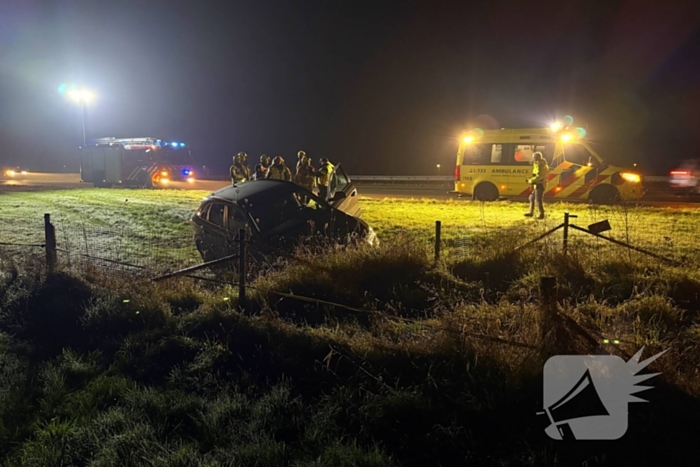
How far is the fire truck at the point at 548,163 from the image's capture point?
576 inches

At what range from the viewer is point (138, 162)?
26.9m

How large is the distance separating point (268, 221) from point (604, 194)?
11303 millimetres

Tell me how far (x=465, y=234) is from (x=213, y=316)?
5738mm

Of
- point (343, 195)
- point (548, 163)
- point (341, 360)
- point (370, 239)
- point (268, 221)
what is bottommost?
point (341, 360)

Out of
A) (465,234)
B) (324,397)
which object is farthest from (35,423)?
(465,234)

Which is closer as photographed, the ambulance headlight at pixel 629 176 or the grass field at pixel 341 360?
the grass field at pixel 341 360

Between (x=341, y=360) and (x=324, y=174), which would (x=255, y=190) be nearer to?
(x=324, y=174)

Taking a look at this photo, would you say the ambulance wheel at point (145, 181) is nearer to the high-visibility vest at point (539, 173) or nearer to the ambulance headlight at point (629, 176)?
the high-visibility vest at point (539, 173)

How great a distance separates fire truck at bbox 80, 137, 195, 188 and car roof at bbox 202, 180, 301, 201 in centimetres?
2023

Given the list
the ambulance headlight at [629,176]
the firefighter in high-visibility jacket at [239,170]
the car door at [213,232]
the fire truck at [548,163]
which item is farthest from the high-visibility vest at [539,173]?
the car door at [213,232]

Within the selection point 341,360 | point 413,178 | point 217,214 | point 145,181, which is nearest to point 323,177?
point 217,214

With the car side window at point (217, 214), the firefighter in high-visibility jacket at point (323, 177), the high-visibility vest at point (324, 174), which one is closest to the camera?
the car side window at point (217, 214)

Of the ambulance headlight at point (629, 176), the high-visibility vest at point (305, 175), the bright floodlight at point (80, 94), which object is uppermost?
the bright floodlight at point (80, 94)

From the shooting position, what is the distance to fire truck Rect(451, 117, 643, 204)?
14633 mm
